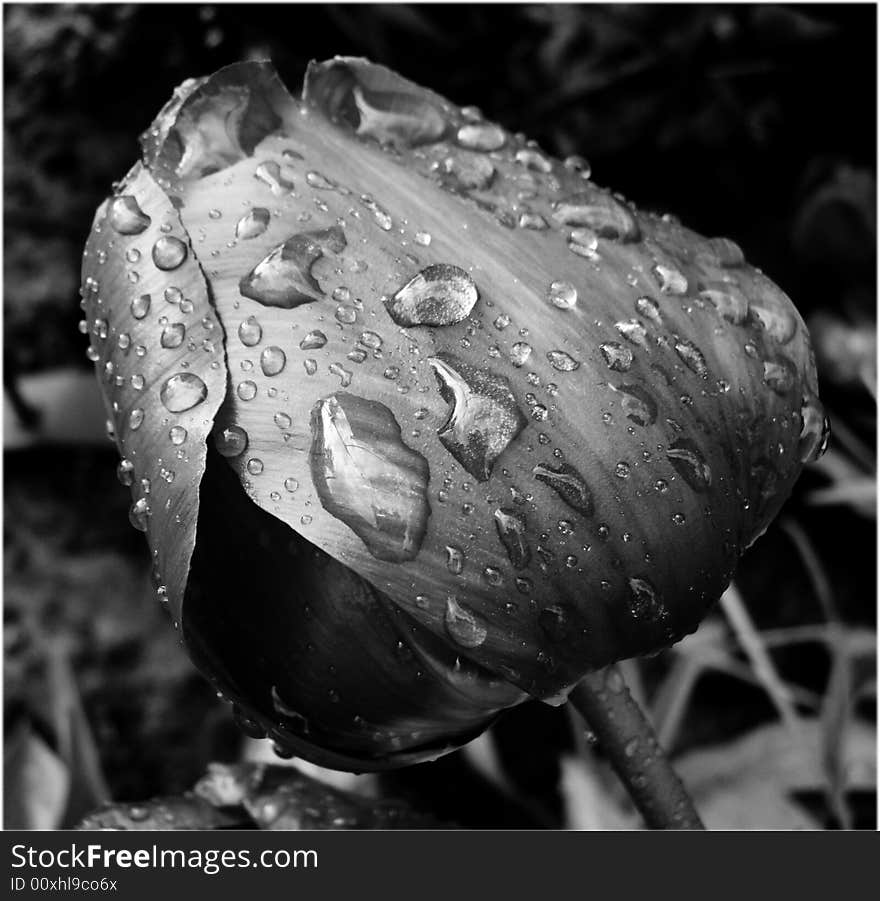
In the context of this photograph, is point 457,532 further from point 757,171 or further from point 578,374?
point 757,171

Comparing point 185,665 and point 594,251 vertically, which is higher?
point 594,251

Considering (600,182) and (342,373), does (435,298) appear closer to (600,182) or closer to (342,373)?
(342,373)

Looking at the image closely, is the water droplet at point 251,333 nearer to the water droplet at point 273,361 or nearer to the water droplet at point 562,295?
the water droplet at point 273,361

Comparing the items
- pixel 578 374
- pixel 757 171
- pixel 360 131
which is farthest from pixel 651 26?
pixel 578 374

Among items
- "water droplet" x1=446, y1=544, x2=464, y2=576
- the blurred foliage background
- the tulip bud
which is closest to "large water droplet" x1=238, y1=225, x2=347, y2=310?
the tulip bud

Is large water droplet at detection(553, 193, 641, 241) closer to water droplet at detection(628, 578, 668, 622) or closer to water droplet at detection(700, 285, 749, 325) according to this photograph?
water droplet at detection(700, 285, 749, 325)
